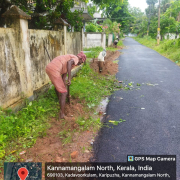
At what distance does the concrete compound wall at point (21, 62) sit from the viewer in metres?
3.82

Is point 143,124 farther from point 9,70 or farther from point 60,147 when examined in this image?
point 9,70

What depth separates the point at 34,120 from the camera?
13.1ft

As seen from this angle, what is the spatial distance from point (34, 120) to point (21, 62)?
141 centimetres

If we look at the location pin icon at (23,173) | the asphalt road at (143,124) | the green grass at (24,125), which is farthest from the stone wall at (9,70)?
the asphalt road at (143,124)

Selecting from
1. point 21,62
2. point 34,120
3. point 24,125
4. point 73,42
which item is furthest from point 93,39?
point 24,125

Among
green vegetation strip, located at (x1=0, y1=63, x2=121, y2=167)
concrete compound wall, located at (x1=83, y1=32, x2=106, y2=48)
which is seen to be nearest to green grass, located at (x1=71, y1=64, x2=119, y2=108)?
green vegetation strip, located at (x1=0, y1=63, x2=121, y2=167)

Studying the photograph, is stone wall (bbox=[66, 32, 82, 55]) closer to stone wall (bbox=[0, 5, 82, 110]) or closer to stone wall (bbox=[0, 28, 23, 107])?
stone wall (bbox=[0, 5, 82, 110])

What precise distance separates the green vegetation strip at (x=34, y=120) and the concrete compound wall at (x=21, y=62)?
1.03 ft

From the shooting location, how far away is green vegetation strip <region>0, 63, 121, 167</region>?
3216 millimetres

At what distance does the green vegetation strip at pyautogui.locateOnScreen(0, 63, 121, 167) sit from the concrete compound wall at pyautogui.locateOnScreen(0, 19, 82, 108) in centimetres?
31

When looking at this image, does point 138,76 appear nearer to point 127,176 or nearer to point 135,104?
point 135,104

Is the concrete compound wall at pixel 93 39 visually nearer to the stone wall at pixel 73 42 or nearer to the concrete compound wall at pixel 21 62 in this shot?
the stone wall at pixel 73 42

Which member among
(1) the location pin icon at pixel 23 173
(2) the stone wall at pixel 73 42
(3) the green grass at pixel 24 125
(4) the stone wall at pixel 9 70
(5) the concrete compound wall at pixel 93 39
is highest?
(5) the concrete compound wall at pixel 93 39

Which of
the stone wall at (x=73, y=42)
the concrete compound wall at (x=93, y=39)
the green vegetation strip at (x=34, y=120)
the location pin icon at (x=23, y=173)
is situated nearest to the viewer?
the location pin icon at (x=23, y=173)
